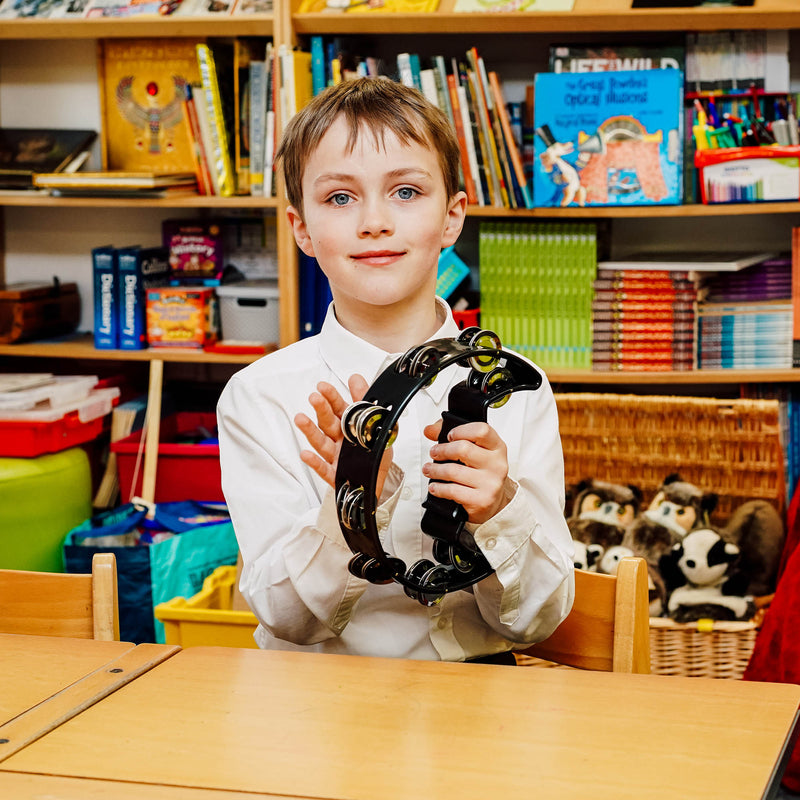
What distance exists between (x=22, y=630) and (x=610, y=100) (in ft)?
5.54

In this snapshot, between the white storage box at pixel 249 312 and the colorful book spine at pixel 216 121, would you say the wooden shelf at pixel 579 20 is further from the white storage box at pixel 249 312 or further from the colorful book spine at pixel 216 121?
the white storage box at pixel 249 312

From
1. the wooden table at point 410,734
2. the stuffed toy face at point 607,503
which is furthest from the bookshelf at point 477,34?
the wooden table at point 410,734

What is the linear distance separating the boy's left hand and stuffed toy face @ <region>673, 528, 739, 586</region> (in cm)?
132

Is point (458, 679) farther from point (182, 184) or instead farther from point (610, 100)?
point (182, 184)

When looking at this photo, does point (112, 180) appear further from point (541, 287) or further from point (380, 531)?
point (380, 531)

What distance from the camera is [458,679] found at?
34.9 inches

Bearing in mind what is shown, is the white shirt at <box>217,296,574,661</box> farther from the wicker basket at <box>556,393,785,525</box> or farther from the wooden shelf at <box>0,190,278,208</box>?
the wooden shelf at <box>0,190,278,208</box>

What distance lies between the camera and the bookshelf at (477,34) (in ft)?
7.55

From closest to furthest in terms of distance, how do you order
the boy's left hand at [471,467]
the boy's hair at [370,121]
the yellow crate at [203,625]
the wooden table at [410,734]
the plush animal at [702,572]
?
the wooden table at [410,734] → the boy's left hand at [471,467] → the boy's hair at [370,121] → the yellow crate at [203,625] → the plush animal at [702,572]

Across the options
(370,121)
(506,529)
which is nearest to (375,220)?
(370,121)

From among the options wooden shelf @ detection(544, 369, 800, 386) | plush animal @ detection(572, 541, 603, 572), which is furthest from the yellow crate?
wooden shelf @ detection(544, 369, 800, 386)

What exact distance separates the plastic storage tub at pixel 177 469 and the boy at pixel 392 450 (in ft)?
4.47

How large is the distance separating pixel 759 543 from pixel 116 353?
1.56 metres

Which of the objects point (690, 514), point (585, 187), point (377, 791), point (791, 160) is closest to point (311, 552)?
point (377, 791)
